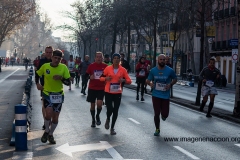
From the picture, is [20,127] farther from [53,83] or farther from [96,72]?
[96,72]

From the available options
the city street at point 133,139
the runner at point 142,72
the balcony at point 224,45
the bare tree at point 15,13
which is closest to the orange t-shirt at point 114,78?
the city street at point 133,139

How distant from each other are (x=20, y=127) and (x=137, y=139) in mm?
2997

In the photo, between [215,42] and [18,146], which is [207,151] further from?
[215,42]

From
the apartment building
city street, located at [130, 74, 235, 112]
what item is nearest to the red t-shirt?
city street, located at [130, 74, 235, 112]

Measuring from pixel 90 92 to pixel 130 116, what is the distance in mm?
3496

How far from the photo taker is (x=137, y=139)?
13578mm

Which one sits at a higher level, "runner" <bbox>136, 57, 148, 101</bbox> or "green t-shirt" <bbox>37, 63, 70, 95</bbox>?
"green t-shirt" <bbox>37, 63, 70, 95</bbox>

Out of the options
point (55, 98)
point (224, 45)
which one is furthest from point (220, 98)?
point (224, 45)

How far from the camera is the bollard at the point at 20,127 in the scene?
37.2ft

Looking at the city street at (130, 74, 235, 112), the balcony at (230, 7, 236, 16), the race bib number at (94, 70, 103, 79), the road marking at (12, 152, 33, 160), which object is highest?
the balcony at (230, 7, 236, 16)

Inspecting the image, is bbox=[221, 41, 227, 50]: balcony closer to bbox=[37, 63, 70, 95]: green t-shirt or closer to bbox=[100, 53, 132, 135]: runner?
bbox=[100, 53, 132, 135]: runner

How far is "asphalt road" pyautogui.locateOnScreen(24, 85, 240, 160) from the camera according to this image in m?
11.4

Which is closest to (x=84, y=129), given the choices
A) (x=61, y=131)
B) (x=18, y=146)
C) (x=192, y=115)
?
(x=61, y=131)

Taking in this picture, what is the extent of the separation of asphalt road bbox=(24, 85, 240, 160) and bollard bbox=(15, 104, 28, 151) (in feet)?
0.75
